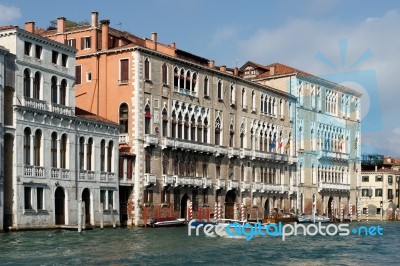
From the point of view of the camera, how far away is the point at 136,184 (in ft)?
145

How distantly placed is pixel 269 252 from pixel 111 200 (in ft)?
49.8

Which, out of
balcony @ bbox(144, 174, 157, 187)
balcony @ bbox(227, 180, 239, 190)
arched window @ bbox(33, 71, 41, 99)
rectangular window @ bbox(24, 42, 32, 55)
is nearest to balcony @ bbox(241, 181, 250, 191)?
balcony @ bbox(227, 180, 239, 190)

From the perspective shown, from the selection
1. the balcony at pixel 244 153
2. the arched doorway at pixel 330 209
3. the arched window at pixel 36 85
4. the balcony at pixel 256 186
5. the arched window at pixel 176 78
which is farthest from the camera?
the arched doorway at pixel 330 209

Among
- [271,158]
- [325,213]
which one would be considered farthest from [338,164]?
[271,158]

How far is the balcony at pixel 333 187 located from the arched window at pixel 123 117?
23.5 meters

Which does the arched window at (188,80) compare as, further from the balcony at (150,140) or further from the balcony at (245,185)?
the balcony at (245,185)

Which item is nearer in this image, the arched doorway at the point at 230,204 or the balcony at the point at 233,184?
the balcony at the point at 233,184

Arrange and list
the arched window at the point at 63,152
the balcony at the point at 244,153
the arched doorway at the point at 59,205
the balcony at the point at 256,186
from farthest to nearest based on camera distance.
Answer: the balcony at the point at 256,186 < the balcony at the point at 244,153 < the arched window at the point at 63,152 < the arched doorway at the point at 59,205

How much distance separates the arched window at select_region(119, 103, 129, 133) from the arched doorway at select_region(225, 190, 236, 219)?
1036 centimetres

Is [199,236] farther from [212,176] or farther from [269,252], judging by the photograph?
[212,176]

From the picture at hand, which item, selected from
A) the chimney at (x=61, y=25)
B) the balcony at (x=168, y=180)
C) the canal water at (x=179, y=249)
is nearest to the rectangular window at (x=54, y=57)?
the canal water at (x=179, y=249)

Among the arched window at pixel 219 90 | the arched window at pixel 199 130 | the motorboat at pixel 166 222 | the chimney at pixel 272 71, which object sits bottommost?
the motorboat at pixel 166 222

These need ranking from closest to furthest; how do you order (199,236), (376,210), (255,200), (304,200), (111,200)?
(199,236), (111,200), (255,200), (304,200), (376,210)

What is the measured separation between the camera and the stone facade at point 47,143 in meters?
35.1
